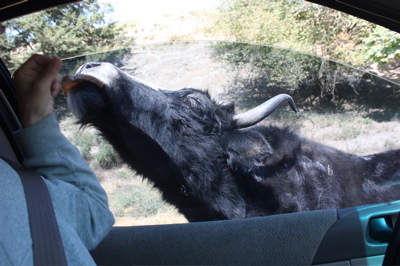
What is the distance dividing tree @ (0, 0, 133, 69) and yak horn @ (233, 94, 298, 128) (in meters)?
1.22

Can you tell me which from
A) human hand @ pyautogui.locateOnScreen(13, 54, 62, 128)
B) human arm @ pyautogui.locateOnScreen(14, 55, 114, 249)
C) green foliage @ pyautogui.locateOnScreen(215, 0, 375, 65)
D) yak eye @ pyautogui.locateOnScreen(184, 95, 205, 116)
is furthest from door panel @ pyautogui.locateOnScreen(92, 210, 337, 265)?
green foliage @ pyautogui.locateOnScreen(215, 0, 375, 65)

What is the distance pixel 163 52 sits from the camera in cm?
293

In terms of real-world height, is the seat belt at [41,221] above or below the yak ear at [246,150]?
above

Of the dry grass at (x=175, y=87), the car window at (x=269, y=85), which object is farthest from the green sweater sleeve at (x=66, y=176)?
the dry grass at (x=175, y=87)

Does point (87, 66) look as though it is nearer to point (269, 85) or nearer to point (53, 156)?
point (269, 85)

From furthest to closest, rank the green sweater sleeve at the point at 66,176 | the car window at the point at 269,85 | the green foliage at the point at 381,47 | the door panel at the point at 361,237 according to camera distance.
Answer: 1. the car window at the point at 269,85
2. the green foliage at the point at 381,47
3. the door panel at the point at 361,237
4. the green sweater sleeve at the point at 66,176

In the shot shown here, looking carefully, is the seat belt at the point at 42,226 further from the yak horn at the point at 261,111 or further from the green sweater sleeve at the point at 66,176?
the yak horn at the point at 261,111

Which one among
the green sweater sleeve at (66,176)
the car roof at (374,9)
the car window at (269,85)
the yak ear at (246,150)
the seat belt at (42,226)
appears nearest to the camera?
the seat belt at (42,226)

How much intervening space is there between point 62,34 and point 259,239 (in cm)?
220

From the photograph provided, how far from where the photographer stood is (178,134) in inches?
117

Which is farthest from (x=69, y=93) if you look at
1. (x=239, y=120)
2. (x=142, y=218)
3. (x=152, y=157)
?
(x=239, y=120)

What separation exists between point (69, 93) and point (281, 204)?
1.81 metres

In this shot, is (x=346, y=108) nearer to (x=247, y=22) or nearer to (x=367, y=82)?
(x=367, y=82)

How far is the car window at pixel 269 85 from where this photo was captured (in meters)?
2.52
